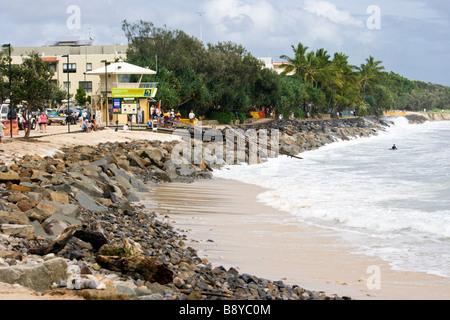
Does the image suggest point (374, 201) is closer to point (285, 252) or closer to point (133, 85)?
point (285, 252)

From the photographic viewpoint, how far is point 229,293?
8.20 meters

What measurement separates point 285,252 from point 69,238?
14.7 feet

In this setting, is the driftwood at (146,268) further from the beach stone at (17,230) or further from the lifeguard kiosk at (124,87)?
the lifeguard kiosk at (124,87)

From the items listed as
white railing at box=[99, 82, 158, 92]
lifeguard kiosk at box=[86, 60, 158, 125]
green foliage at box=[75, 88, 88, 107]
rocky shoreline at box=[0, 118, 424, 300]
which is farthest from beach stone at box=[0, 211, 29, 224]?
green foliage at box=[75, 88, 88, 107]

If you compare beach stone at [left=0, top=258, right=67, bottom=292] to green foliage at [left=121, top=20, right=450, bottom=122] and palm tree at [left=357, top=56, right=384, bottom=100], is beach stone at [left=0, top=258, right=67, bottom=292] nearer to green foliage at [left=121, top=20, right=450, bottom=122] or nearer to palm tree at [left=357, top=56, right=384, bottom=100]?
green foliage at [left=121, top=20, right=450, bottom=122]

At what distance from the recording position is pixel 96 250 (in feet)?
30.9

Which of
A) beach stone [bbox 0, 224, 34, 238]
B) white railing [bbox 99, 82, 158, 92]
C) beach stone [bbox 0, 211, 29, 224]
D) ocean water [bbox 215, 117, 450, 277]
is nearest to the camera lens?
beach stone [bbox 0, 224, 34, 238]

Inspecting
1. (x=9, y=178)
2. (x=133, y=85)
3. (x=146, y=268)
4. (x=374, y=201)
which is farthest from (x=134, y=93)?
(x=146, y=268)

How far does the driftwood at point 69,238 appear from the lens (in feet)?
28.8

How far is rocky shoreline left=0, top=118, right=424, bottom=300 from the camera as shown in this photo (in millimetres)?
7293

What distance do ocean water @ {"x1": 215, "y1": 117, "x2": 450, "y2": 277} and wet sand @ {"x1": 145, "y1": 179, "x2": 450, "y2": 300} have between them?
0.58 metres
